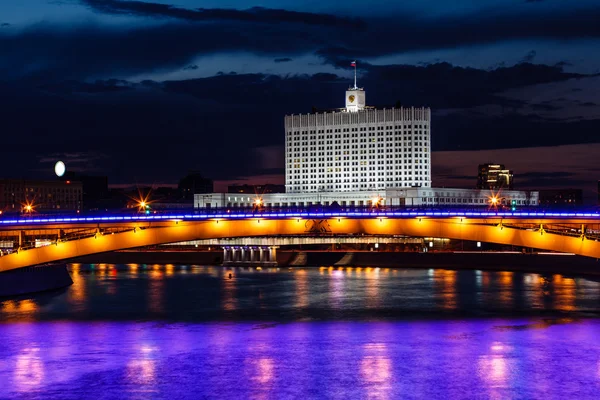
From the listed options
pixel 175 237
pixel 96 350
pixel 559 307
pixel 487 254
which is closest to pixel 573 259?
pixel 487 254

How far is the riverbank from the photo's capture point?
4483 inches

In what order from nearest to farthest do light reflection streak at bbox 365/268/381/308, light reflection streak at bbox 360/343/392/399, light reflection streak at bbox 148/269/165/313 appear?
light reflection streak at bbox 360/343/392/399 → light reflection streak at bbox 148/269/165/313 → light reflection streak at bbox 365/268/381/308

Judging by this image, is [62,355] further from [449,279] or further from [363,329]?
[449,279]

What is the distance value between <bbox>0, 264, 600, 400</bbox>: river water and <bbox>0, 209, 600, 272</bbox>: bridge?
448 centimetres

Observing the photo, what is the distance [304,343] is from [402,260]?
3350 inches

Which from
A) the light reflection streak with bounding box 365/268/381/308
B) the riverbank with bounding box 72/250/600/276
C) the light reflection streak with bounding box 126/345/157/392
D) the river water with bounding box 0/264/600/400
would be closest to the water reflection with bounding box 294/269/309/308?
the river water with bounding box 0/264/600/400

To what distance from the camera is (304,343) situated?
50219mm

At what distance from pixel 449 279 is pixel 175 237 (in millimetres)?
38858

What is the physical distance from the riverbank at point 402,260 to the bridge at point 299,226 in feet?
135

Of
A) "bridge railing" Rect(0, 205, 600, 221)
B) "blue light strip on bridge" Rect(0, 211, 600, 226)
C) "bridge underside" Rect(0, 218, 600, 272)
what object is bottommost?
"bridge underside" Rect(0, 218, 600, 272)

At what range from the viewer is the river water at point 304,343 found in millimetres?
38750

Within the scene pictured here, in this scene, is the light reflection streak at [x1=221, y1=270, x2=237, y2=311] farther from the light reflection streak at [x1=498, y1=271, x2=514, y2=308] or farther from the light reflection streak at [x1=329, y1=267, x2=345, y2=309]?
the light reflection streak at [x1=498, y1=271, x2=514, y2=308]

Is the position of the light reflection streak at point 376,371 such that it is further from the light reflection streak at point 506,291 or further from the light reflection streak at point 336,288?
the light reflection streak at point 506,291

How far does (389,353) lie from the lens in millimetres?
46688
